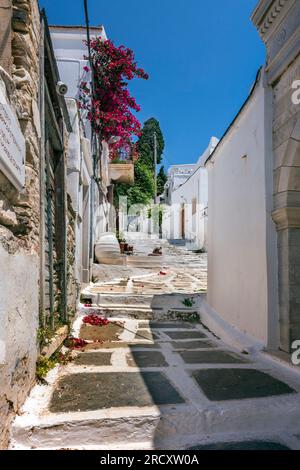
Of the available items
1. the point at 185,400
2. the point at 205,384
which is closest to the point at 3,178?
the point at 185,400

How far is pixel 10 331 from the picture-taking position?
195 centimetres

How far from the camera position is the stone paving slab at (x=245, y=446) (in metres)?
2.04

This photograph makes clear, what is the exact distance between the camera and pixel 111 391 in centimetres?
248

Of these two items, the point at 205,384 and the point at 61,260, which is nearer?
the point at 205,384

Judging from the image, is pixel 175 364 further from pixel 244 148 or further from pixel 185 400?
pixel 244 148

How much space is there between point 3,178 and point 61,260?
2135 millimetres

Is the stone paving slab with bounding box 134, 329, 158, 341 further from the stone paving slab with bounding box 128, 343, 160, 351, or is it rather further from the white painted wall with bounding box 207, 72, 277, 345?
the white painted wall with bounding box 207, 72, 277, 345

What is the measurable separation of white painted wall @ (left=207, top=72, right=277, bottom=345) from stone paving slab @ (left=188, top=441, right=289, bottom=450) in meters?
1.58

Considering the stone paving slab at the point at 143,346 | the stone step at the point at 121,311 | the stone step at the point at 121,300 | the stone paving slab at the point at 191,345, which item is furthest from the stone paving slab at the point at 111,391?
the stone step at the point at 121,300

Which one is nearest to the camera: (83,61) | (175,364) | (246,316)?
(175,364)

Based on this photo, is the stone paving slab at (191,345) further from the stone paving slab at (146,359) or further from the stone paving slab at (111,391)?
the stone paving slab at (111,391)

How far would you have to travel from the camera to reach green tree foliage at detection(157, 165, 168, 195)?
32.3 meters

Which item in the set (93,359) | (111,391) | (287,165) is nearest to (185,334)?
(93,359)

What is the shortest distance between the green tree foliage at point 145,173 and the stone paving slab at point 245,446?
15.2 m
